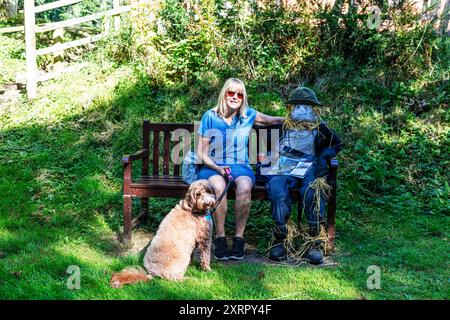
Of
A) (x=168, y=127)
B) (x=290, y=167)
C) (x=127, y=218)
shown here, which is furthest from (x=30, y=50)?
(x=290, y=167)

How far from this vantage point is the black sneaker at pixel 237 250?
468 centimetres

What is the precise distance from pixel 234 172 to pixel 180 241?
1.05m

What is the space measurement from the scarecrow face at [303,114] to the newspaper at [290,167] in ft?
1.29

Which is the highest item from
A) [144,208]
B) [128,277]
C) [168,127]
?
[168,127]

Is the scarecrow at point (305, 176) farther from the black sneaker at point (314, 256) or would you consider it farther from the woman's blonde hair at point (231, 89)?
the woman's blonde hair at point (231, 89)

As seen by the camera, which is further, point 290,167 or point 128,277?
point 290,167

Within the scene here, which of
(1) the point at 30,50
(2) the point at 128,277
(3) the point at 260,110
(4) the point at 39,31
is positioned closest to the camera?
(2) the point at 128,277

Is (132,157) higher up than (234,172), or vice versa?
(132,157)

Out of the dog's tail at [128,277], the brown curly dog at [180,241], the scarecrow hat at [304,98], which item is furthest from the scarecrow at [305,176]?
the dog's tail at [128,277]

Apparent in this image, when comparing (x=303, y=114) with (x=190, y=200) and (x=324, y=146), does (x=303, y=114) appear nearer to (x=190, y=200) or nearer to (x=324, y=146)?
(x=324, y=146)

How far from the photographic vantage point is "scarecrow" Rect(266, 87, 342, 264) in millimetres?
4711

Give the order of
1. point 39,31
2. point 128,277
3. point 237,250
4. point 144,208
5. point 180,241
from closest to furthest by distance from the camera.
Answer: point 128,277 → point 180,241 → point 237,250 → point 144,208 → point 39,31

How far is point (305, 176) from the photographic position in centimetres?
484
